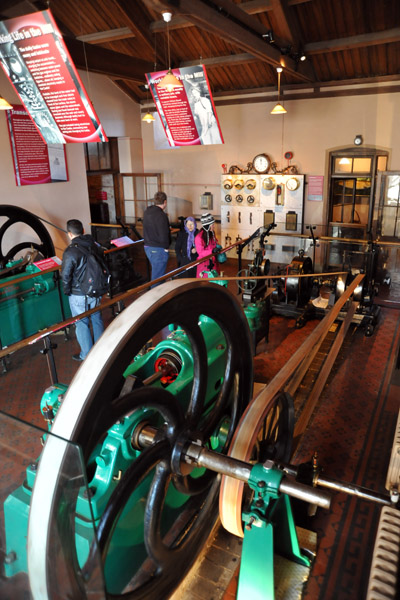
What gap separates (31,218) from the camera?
18.5 ft

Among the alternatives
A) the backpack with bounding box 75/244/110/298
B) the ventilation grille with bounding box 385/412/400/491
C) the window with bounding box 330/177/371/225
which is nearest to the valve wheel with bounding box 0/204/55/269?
the backpack with bounding box 75/244/110/298

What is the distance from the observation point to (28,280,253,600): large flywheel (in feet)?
3.40

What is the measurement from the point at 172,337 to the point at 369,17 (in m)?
6.27

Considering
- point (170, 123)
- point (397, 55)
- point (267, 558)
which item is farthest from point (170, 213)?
point (267, 558)

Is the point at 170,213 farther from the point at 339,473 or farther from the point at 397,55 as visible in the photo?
the point at 339,473

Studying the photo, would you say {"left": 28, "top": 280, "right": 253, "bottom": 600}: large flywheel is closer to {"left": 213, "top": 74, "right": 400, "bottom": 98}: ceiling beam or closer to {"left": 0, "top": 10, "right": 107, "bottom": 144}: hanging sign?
{"left": 0, "top": 10, "right": 107, "bottom": 144}: hanging sign

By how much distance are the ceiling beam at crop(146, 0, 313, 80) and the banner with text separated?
125 inches

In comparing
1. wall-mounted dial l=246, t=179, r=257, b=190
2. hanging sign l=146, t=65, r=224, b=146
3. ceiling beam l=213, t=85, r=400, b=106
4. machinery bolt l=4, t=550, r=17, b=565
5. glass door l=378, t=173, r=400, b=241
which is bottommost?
machinery bolt l=4, t=550, r=17, b=565

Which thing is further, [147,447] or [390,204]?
[390,204]

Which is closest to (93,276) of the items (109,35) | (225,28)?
(225,28)

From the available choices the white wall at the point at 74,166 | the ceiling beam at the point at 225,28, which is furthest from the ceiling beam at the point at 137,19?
the ceiling beam at the point at 225,28

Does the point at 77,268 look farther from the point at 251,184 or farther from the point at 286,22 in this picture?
the point at 251,184

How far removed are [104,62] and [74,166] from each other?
1804mm

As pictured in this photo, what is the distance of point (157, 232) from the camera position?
5.43 metres
